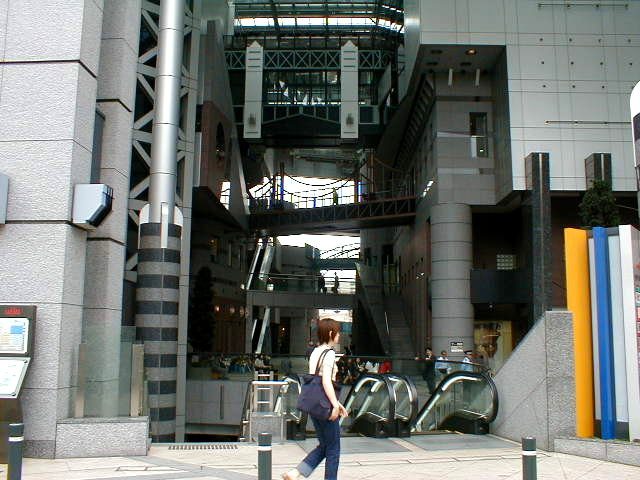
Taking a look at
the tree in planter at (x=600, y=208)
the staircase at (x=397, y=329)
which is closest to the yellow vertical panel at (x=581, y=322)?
the tree in planter at (x=600, y=208)

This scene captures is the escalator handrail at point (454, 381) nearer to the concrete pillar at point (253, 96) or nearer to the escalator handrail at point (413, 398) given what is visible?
the escalator handrail at point (413, 398)

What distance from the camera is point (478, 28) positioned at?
2484cm

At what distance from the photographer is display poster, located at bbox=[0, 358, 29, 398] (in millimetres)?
7586

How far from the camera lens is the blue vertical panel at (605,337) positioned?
319 inches

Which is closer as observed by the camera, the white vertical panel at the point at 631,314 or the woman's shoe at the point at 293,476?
the woman's shoe at the point at 293,476

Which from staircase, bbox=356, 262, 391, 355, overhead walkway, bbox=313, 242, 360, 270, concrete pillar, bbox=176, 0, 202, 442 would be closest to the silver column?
concrete pillar, bbox=176, 0, 202, 442

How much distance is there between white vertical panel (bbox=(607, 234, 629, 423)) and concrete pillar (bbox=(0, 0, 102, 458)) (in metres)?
6.52

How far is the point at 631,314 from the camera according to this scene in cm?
796

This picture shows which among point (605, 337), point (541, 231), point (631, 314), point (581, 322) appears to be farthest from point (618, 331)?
point (541, 231)

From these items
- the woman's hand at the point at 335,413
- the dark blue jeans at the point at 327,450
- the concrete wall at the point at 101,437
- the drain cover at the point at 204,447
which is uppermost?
the woman's hand at the point at 335,413

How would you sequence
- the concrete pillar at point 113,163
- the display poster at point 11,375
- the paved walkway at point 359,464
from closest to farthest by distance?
the paved walkway at point 359,464 → the display poster at point 11,375 → the concrete pillar at point 113,163

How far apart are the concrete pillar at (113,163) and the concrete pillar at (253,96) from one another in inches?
974

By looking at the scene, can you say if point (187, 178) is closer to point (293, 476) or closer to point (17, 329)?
point (17, 329)

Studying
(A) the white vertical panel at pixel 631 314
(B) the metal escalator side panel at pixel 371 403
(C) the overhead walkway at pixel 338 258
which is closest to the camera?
(A) the white vertical panel at pixel 631 314
